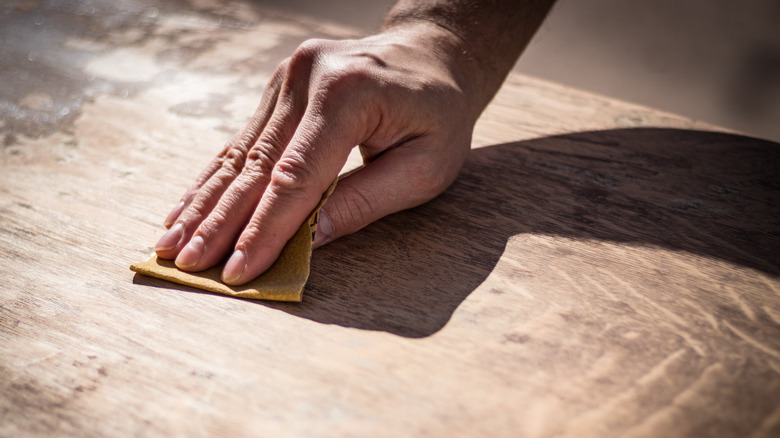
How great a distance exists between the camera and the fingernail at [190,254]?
29.3 inches

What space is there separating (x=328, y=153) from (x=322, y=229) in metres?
0.13

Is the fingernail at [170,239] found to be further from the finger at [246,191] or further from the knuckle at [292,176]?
the knuckle at [292,176]

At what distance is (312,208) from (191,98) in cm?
71

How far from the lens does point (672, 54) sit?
3.01 metres

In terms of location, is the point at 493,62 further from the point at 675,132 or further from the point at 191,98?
the point at 191,98

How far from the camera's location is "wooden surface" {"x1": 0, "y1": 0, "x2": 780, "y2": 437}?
21.4 inches

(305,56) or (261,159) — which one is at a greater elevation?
(305,56)

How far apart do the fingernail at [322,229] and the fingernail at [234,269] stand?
125mm

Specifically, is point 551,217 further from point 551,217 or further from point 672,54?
point 672,54

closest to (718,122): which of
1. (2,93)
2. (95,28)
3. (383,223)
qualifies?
(383,223)

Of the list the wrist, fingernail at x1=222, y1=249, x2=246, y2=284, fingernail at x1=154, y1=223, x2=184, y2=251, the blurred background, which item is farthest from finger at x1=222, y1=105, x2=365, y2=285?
the blurred background

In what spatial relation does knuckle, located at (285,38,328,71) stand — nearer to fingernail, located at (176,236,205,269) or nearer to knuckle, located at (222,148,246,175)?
knuckle, located at (222,148,246,175)

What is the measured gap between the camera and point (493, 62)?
1090 mm

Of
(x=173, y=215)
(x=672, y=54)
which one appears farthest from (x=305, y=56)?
(x=672, y=54)
